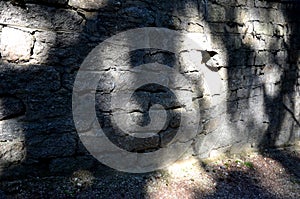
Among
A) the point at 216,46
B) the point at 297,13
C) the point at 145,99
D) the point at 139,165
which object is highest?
the point at 297,13

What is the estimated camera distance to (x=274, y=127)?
11.4 feet

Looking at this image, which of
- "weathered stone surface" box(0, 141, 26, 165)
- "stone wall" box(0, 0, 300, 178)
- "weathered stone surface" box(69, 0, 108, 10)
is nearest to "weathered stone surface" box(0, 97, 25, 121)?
"stone wall" box(0, 0, 300, 178)

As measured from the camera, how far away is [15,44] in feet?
5.89

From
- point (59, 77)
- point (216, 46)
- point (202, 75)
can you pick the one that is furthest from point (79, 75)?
point (216, 46)

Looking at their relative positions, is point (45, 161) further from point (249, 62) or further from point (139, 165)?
point (249, 62)

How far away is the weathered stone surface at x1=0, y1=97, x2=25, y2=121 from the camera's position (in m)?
1.84

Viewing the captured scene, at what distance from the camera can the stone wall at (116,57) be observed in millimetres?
1840

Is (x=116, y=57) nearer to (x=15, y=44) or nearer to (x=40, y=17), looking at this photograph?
(x=40, y=17)

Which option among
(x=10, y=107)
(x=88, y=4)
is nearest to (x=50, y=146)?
(x=10, y=107)

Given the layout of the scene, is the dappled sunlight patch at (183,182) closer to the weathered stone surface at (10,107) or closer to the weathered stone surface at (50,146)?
the weathered stone surface at (50,146)

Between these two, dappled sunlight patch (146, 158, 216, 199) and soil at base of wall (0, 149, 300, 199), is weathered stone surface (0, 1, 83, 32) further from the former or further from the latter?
dappled sunlight patch (146, 158, 216, 199)

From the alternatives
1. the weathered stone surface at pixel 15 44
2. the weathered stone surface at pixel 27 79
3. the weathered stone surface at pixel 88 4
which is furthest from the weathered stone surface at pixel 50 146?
the weathered stone surface at pixel 88 4

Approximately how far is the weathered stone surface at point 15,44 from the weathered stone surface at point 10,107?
282 mm

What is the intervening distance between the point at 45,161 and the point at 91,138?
1.25 ft
